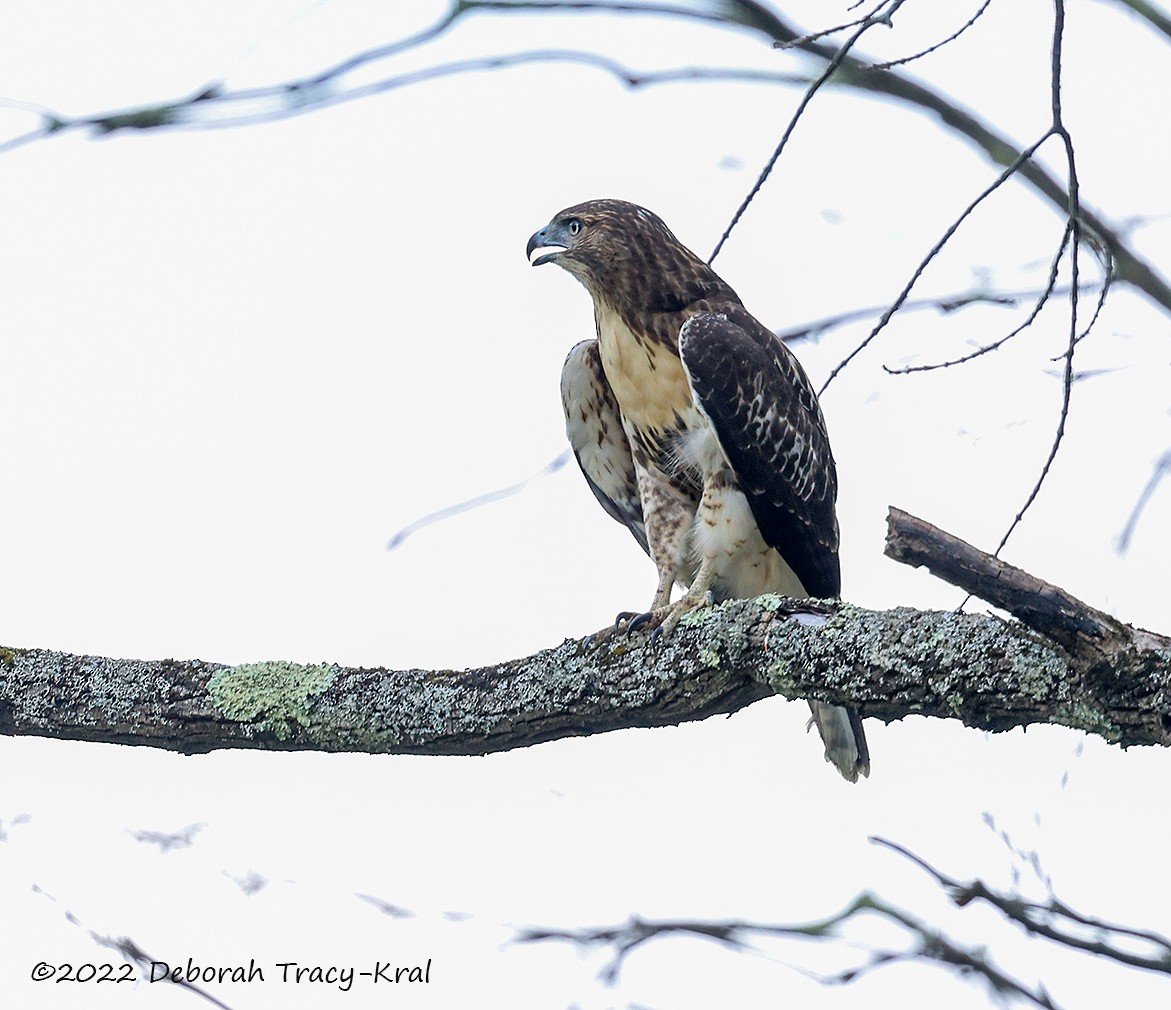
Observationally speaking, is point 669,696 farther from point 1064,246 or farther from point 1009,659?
point 1064,246

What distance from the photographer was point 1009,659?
3205mm

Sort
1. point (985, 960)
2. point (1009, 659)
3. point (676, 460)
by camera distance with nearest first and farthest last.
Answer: point (985, 960), point (1009, 659), point (676, 460)

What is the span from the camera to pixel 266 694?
12.7 feet

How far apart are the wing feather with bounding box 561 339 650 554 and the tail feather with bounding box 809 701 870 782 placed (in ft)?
3.74

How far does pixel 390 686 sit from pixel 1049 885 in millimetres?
1676

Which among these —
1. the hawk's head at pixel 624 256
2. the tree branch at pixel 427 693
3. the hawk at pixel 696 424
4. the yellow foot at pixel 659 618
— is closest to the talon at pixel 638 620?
the yellow foot at pixel 659 618

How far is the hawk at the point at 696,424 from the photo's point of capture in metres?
5.26

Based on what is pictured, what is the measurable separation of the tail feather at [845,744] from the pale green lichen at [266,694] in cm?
199

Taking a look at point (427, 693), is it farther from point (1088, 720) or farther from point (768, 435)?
point (768, 435)

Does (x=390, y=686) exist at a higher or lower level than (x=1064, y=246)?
lower

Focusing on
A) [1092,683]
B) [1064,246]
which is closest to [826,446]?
[1064,246]

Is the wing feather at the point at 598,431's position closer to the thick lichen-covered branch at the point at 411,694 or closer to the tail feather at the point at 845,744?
the tail feather at the point at 845,744

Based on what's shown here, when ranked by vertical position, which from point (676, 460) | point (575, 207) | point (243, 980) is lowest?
point (243, 980)

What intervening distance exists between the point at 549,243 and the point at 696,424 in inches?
40.8
